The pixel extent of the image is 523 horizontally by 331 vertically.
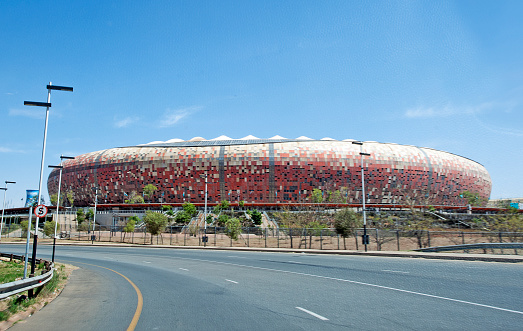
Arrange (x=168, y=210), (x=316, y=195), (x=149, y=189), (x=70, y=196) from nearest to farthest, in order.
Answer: (x=168, y=210) → (x=316, y=195) → (x=149, y=189) → (x=70, y=196)

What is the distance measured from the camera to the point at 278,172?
90.2 m

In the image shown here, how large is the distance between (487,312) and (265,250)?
27.3 meters

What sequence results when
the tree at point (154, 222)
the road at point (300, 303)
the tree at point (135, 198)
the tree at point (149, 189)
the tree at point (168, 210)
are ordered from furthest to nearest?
1. the tree at point (135, 198)
2. the tree at point (149, 189)
3. the tree at point (168, 210)
4. the tree at point (154, 222)
5. the road at point (300, 303)

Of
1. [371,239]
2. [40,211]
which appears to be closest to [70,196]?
[371,239]

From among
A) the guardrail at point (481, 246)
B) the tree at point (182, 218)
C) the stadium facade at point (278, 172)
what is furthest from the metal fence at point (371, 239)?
the stadium facade at point (278, 172)

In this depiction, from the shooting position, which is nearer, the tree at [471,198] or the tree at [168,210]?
the tree at [168,210]

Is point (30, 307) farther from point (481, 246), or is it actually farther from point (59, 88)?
point (481, 246)

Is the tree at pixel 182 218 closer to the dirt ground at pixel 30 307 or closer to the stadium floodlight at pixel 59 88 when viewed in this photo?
the stadium floodlight at pixel 59 88

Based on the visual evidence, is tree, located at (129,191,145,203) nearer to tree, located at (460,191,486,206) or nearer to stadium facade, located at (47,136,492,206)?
stadium facade, located at (47,136,492,206)

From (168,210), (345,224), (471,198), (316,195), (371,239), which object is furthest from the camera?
(471,198)

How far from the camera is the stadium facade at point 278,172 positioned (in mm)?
90500

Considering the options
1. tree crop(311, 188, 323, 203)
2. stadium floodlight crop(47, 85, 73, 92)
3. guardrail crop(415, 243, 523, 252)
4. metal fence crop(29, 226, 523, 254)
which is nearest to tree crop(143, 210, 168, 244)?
metal fence crop(29, 226, 523, 254)

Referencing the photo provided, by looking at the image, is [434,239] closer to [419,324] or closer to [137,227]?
[419,324]

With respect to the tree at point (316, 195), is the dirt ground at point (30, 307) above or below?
below
